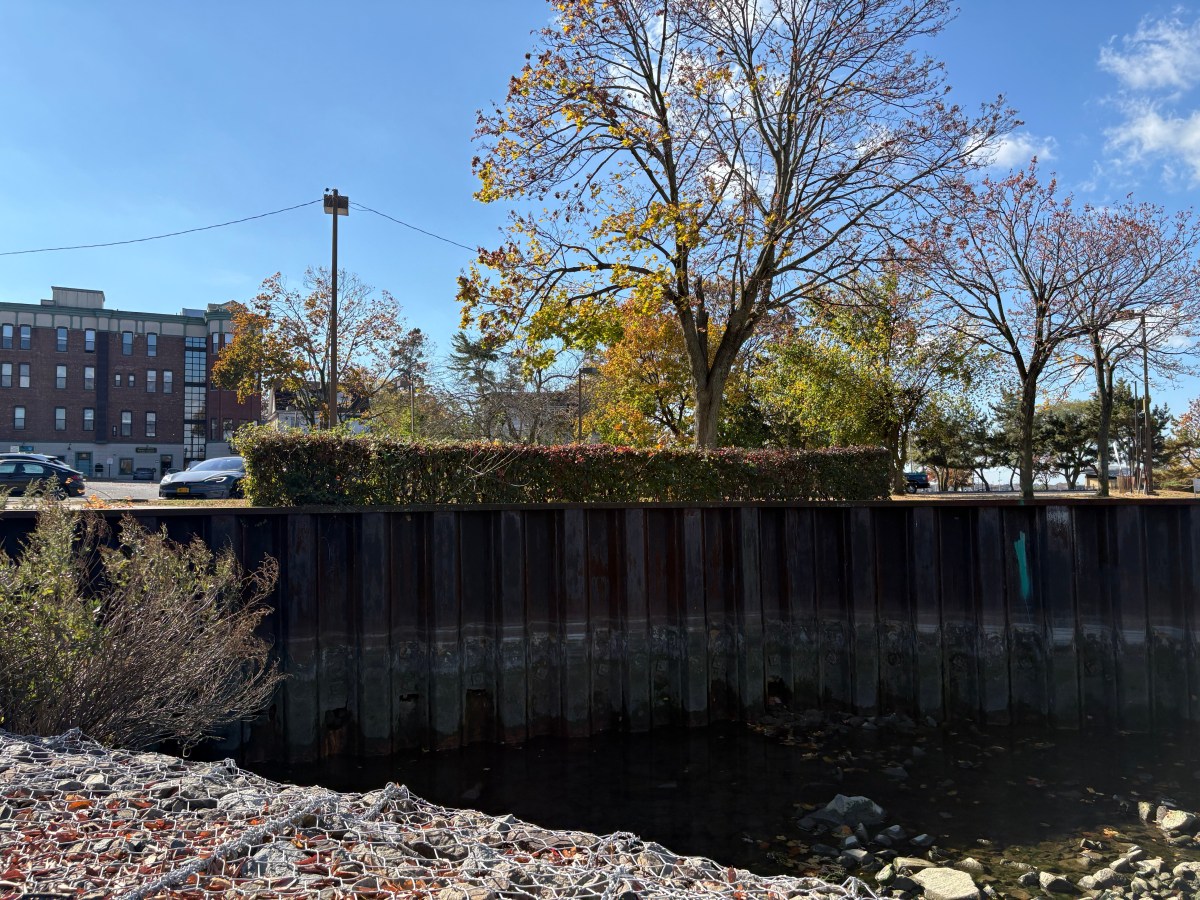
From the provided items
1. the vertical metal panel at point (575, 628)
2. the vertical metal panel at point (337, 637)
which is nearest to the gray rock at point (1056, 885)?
the vertical metal panel at point (575, 628)

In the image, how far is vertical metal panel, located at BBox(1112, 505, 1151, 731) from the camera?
11336mm

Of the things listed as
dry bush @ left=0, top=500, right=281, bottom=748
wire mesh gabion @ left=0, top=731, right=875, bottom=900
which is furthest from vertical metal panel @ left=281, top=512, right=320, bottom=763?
wire mesh gabion @ left=0, top=731, right=875, bottom=900

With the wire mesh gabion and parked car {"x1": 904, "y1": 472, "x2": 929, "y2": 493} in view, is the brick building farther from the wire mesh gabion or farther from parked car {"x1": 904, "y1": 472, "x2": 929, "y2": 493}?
the wire mesh gabion

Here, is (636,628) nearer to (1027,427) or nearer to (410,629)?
(410,629)

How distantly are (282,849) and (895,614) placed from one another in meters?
9.74

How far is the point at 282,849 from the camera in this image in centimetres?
376

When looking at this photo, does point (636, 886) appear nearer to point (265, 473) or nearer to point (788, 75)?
point (265, 473)

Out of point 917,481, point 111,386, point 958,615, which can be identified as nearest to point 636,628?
point 958,615

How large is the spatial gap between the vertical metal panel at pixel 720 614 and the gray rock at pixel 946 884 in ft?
15.1

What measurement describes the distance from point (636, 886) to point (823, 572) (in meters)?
8.88

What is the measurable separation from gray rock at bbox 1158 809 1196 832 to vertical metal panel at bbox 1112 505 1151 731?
3989 millimetres

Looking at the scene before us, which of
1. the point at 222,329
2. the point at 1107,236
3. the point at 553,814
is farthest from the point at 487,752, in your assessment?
the point at 222,329

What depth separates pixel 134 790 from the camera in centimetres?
443

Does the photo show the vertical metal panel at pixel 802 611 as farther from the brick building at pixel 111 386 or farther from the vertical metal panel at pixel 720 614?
the brick building at pixel 111 386
